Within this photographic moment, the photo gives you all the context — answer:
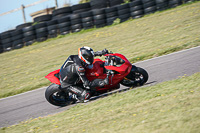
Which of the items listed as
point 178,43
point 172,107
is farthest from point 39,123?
point 178,43

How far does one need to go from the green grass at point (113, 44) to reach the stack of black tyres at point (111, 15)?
639 millimetres

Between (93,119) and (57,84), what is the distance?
203cm

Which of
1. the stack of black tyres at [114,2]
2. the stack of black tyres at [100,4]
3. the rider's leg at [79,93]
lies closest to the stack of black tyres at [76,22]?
the stack of black tyres at [100,4]

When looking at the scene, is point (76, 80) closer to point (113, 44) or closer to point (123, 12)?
point (113, 44)

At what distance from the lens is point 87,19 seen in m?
17.5

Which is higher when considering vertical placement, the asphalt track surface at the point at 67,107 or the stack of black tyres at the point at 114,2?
the stack of black tyres at the point at 114,2

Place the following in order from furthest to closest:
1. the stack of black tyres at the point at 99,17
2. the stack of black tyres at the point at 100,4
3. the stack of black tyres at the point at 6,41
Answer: the stack of black tyres at the point at 100,4 → the stack of black tyres at the point at 6,41 → the stack of black tyres at the point at 99,17

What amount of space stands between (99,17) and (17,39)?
239 inches

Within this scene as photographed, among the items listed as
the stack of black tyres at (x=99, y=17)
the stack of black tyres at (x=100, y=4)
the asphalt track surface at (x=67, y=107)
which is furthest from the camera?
the stack of black tyres at (x=100, y=4)

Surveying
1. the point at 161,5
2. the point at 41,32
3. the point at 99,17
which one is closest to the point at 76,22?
the point at 99,17

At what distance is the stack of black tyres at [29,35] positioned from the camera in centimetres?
1772

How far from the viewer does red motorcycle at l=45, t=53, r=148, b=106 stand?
244 inches

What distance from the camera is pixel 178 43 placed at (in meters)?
10.2

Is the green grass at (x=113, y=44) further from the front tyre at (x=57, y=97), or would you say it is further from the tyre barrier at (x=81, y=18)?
the front tyre at (x=57, y=97)
